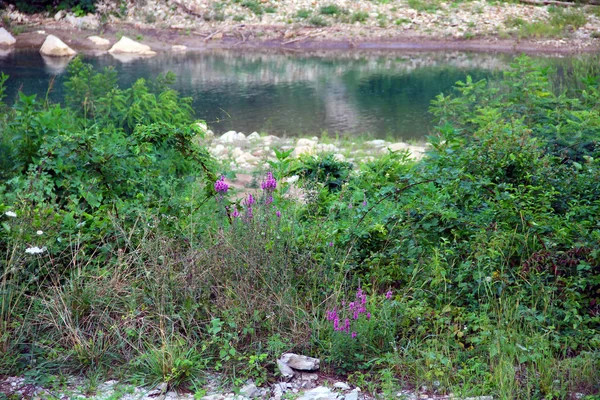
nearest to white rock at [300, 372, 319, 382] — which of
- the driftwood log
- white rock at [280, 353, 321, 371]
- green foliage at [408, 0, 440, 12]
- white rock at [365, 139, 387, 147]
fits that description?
white rock at [280, 353, 321, 371]

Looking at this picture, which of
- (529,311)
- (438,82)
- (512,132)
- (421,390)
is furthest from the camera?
(438,82)

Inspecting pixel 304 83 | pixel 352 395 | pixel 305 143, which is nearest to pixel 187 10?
pixel 304 83

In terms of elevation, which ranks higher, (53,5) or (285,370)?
(53,5)

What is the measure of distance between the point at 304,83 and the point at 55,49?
9556 millimetres

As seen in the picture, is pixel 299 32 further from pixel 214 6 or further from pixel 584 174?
pixel 584 174

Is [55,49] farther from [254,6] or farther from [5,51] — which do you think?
[254,6]

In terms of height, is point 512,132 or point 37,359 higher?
point 512,132

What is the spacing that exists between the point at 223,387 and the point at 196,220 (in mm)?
1403

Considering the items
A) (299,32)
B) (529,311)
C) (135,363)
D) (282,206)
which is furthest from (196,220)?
(299,32)

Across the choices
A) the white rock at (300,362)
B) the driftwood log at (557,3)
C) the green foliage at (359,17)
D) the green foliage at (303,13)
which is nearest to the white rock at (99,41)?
the green foliage at (303,13)

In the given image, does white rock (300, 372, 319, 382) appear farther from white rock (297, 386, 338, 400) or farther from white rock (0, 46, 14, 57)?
white rock (0, 46, 14, 57)

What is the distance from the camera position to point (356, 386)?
131 inches

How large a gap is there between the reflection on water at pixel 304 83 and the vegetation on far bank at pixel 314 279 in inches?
232

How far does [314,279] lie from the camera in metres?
3.92
